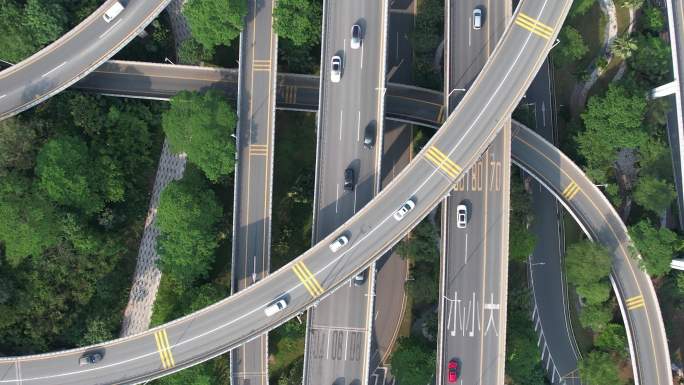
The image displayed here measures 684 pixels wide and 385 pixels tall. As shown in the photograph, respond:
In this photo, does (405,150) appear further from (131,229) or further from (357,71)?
(131,229)

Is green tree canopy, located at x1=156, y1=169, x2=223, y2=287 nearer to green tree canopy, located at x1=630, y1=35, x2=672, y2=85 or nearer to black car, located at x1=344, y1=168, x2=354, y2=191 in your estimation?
black car, located at x1=344, y1=168, x2=354, y2=191

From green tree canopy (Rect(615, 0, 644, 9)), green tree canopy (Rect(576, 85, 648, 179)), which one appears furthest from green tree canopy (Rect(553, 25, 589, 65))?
green tree canopy (Rect(615, 0, 644, 9))

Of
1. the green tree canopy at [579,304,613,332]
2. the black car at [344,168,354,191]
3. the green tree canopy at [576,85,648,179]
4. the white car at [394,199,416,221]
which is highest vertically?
the green tree canopy at [576,85,648,179]

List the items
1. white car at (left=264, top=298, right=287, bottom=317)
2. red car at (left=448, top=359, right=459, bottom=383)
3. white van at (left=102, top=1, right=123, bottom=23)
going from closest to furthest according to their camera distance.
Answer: white car at (left=264, top=298, right=287, bottom=317)
white van at (left=102, top=1, right=123, bottom=23)
red car at (left=448, top=359, right=459, bottom=383)

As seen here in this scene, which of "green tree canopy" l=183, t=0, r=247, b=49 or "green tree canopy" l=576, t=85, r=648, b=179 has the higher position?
"green tree canopy" l=183, t=0, r=247, b=49

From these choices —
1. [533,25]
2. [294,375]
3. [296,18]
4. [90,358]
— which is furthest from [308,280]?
[533,25]

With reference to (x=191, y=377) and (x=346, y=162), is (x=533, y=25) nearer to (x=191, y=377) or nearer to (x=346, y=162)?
(x=346, y=162)

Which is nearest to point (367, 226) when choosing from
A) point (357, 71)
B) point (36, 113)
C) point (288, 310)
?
point (288, 310)
